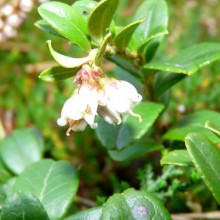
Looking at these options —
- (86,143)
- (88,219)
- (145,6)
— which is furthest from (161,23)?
(86,143)

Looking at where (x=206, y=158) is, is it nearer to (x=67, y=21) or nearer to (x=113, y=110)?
(x=113, y=110)

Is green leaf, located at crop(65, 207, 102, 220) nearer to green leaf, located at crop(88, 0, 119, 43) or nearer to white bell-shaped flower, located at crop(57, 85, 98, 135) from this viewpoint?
white bell-shaped flower, located at crop(57, 85, 98, 135)

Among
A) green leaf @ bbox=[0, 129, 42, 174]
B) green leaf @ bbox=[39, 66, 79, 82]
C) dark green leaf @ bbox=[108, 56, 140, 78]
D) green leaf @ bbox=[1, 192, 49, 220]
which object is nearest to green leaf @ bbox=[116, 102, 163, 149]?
dark green leaf @ bbox=[108, 56, 140, 78]

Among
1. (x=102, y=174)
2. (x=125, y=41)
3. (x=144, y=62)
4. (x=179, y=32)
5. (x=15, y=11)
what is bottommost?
(x=102, y=174)

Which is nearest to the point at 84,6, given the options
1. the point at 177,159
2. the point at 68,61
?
the point at 68,61

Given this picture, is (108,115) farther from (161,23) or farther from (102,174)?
(102,174)

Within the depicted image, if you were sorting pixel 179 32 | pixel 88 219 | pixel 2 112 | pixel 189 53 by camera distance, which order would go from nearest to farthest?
pixel 88 219
pixel 189 53
pixel 2 112
pixel 179 32

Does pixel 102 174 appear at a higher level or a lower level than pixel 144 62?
lower
